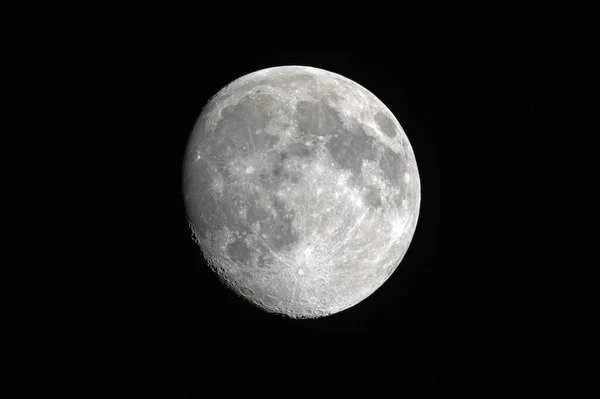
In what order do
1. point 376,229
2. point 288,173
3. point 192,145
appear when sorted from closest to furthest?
point 288,173 → point 376,229 → point 192,145

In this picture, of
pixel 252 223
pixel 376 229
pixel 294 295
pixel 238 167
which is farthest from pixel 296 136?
pixel 294 295

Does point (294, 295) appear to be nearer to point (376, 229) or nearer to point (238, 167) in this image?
point (376, 229)

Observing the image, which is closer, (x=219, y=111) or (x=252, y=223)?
(x=252, y=223)

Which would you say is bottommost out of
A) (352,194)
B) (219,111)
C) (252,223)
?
(252,223)

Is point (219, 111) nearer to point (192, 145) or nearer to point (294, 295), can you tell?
point (192, 145)

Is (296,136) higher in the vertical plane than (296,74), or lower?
lower

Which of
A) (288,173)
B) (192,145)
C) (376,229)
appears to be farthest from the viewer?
(192,145)

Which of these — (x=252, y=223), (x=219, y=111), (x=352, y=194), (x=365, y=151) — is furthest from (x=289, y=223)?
(x=219, y=111)
